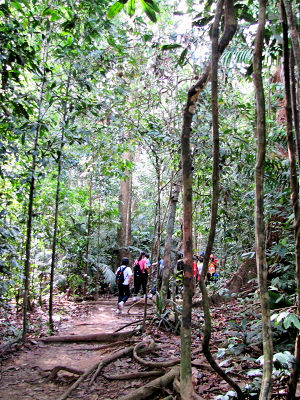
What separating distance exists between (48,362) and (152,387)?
7.45 feet

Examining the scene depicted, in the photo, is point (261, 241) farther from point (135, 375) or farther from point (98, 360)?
point (98, 360)

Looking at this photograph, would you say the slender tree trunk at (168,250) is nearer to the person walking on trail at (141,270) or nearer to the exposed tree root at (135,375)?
the exposed tree root at (135,375)

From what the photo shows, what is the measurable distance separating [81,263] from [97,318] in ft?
10.2

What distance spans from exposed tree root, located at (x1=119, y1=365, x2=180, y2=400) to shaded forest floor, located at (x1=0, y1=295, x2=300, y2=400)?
66 millimetres

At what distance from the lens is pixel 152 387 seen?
3516mm

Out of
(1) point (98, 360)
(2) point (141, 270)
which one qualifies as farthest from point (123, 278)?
(1) point (98, 360)

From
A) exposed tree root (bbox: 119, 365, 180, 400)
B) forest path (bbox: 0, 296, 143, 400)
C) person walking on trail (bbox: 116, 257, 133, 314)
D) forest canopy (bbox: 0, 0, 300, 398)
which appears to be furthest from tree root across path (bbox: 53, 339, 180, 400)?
person walking on trail (bbox: 116, 257, 133, 314)

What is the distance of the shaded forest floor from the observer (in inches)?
137

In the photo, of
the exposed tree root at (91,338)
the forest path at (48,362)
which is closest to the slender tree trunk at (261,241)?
the forest path at (48,362)

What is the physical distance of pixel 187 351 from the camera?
2100mm

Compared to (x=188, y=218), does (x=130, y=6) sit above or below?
above

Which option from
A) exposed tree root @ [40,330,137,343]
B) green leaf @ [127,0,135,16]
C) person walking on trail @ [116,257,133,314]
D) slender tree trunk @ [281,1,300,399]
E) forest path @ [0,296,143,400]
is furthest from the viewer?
person walking on trail @ [116,257,133,314]

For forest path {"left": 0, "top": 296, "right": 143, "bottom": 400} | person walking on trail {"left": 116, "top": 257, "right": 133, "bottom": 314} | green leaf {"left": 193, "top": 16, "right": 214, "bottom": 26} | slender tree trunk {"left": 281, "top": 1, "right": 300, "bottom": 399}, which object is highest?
green leaf {"left": 193, "top": 16, "right": 214, "bottom": 26}

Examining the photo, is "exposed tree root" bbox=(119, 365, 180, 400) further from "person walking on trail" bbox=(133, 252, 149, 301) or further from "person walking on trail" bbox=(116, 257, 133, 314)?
"person walking on trail" bbox=(133, 252, 149, 301)
